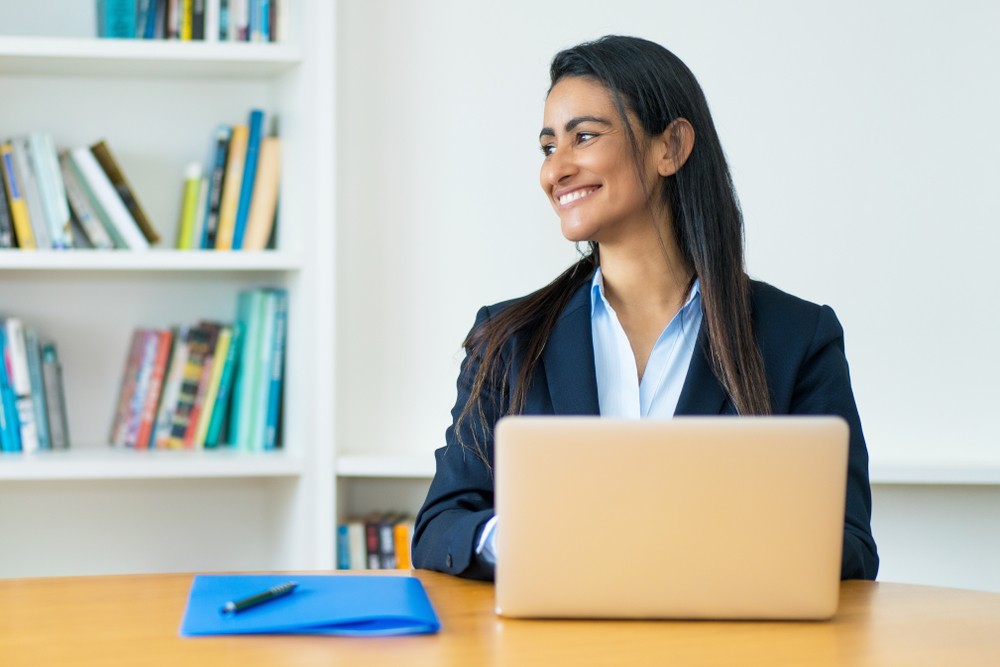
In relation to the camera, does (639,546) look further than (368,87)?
No

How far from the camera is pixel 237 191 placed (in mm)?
2266

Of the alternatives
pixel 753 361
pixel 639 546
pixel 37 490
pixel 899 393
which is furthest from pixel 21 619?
pixel 899 393

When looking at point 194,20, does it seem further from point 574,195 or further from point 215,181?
point 574,195

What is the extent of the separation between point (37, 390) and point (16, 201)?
1.46ft

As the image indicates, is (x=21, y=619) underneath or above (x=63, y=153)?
underneath

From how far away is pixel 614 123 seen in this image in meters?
1.55

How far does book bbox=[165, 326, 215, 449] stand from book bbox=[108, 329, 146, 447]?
12 cm

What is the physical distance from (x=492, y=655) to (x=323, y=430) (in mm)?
1441

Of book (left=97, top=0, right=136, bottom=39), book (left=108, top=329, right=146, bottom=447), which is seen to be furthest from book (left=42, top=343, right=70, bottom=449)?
book (left=97, top=0, right=136, bottom=39)

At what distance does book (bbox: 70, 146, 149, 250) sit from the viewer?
2189mm

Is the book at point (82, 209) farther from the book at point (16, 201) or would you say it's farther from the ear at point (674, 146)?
the ear at point (674, 146)

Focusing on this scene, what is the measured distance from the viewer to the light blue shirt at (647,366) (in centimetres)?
151

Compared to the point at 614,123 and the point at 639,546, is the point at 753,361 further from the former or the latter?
the point at 639,546

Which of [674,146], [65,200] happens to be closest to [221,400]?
[65,200]
